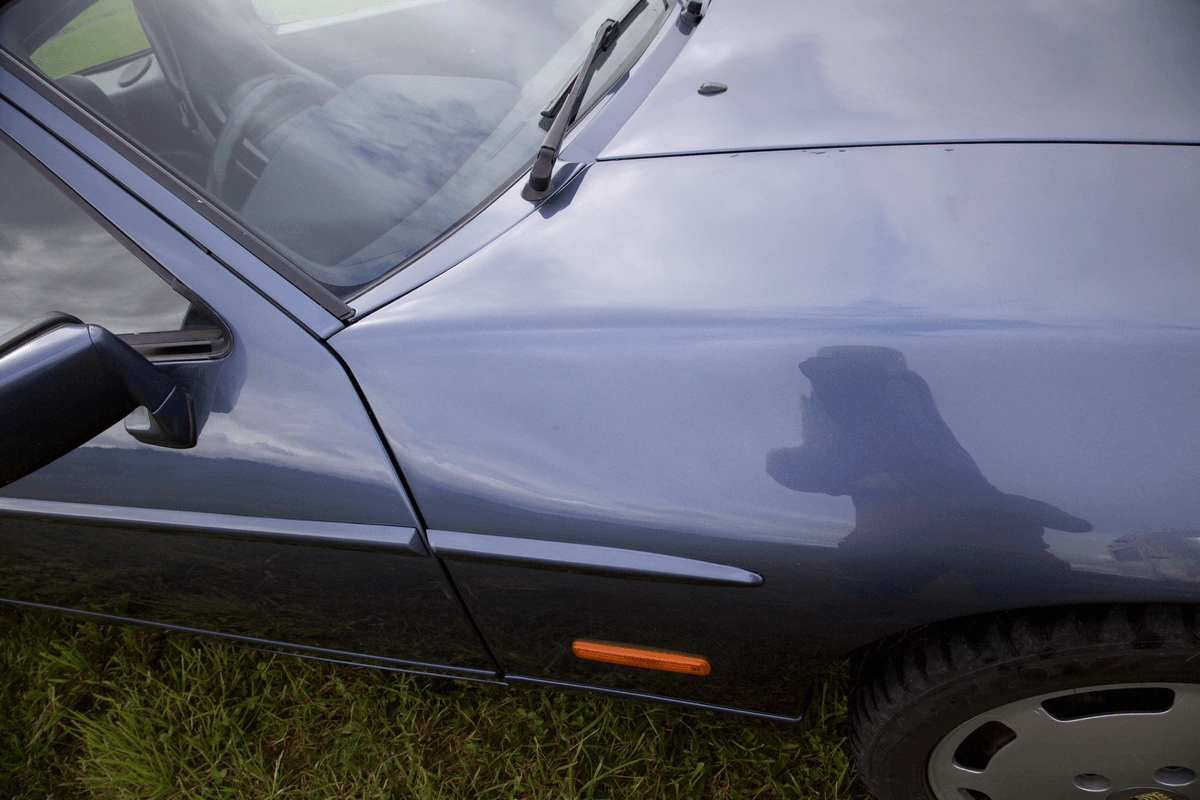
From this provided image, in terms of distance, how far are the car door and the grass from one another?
417 mm

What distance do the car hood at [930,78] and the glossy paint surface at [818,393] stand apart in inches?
2.7

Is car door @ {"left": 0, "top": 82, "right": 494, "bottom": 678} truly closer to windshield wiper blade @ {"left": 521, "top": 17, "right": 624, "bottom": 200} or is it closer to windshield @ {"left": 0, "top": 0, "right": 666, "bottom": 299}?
windshield @ {"left": 0, "top": 0, "right": 666, "bottom": 299}

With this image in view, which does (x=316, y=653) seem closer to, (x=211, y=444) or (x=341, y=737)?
(x=341, y=737)

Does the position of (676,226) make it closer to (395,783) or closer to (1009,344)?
(1009,344)

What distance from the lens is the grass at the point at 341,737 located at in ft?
5.13

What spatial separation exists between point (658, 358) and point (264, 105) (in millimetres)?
887

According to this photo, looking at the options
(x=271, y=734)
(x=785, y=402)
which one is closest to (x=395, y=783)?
(x=271, y=734)

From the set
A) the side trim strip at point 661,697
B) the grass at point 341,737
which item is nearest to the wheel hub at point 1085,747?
the side trim strip at point 661,697

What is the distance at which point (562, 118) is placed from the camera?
1.28 metres

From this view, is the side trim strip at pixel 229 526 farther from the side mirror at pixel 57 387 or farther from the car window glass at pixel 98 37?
the car window glass at pixel 98 37

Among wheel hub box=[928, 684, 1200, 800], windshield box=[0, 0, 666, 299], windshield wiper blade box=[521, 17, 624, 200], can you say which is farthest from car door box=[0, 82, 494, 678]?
wheel hub box=[928, 684, 1200, 800]

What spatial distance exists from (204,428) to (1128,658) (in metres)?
1.33

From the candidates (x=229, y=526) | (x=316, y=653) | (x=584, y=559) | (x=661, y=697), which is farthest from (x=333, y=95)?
(x=661, y=697)

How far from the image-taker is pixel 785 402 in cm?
99
